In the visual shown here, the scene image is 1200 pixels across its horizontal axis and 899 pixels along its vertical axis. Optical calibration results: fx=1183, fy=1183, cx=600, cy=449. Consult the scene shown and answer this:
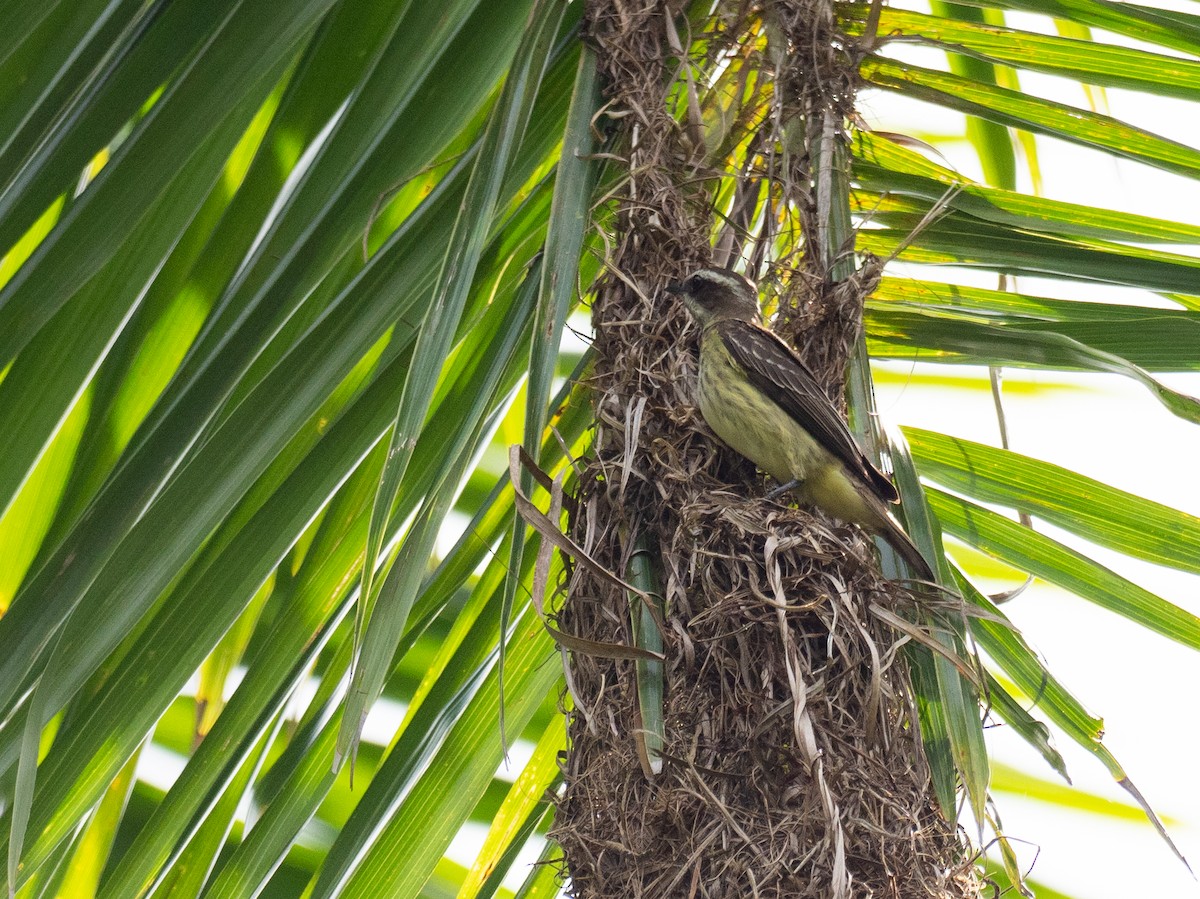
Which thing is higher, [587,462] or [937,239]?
[937,239]

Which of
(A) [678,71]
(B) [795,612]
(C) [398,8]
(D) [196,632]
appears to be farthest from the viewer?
(A) [678,71]

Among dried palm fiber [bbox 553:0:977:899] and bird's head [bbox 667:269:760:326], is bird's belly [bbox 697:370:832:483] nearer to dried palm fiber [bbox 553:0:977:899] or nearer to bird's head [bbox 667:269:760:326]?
dried palm fiber [bbox 553:0:977:899]

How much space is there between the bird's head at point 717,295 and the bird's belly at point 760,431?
16cm

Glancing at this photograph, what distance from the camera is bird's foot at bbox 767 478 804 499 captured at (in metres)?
2.77

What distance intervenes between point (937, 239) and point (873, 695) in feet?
3.81

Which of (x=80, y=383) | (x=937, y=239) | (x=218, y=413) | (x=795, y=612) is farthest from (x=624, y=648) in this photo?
(x=937, y=239)

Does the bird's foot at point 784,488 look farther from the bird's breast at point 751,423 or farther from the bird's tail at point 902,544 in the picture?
the bird's tail at point 902,544

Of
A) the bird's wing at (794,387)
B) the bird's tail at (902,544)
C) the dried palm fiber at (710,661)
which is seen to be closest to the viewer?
the dried palm fiber at (710,661)

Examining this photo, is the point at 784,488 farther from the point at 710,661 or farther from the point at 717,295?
the point at 710,661

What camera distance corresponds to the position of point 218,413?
7.43 feet

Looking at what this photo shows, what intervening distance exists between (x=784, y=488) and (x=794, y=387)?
243mm

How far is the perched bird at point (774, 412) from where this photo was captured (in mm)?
2734

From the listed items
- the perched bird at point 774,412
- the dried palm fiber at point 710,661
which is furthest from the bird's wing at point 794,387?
the dried palm fiber at point 710,661

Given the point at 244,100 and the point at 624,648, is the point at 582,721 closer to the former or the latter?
the point at 624,648
